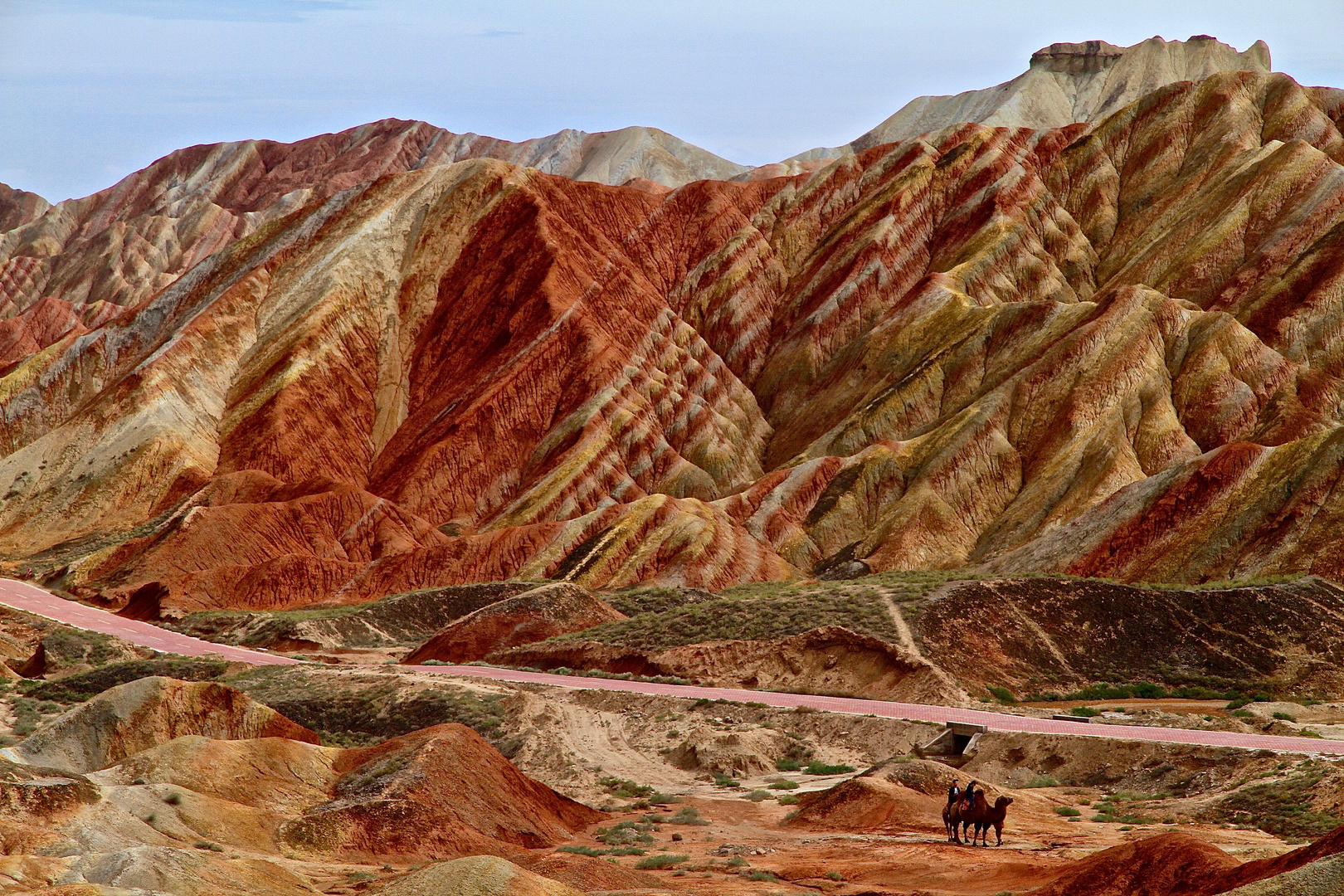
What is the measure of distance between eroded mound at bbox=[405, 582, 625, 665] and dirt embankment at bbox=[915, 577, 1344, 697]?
51.3 feet

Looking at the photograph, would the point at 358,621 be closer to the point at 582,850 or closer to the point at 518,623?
the point at 518,623

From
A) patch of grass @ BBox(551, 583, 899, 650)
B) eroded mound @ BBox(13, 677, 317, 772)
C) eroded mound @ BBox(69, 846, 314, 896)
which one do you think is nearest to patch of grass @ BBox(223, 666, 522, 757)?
eroded mound @ BBox(13, 677, 317, 772)

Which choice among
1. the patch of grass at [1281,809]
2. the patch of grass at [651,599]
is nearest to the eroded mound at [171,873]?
the patch of grass at [1281,809]

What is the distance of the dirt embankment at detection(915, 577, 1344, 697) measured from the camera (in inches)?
1727

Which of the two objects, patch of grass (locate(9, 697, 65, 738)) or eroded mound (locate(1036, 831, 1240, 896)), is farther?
patch of grass (locate(9, 697, 65, 738))

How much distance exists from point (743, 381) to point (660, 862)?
82.3 m

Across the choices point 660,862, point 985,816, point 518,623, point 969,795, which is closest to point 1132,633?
point 518,623

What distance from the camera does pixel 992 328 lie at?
3664 inches

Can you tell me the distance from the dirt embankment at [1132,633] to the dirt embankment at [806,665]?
2558mm

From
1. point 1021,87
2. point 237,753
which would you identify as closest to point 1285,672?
point 237,753

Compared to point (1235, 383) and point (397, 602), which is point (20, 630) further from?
point (1235, 383)

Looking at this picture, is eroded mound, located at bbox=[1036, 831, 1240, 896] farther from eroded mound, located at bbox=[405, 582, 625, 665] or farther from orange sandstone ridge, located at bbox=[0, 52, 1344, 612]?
orange sandstone ridge, located at bbox=[0, 52, 1344, 612]

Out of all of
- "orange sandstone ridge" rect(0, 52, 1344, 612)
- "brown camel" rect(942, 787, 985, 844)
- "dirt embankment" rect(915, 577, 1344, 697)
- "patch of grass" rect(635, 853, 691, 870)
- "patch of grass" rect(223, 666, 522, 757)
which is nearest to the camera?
"patch of grass" rect(635, 853, 691, 870)

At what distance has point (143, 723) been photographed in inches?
1110
